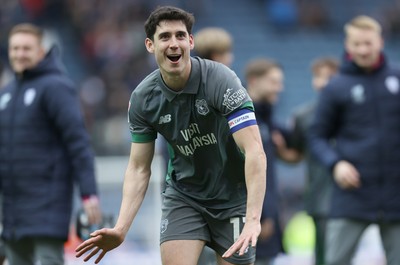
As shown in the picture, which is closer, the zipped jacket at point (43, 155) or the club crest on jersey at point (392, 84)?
the zipped jacket at point (43, 155)

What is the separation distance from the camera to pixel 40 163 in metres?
8.18

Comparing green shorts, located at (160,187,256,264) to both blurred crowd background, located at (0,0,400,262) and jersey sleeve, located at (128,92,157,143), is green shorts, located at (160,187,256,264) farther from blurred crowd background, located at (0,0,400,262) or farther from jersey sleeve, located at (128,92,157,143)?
blurred crowd background, located at (0,0,400,262)

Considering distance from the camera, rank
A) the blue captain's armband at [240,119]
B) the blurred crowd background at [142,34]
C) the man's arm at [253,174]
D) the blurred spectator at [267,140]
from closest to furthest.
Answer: the man's arm at [253,174]
the blue captain's armband at [240,119]
the blurred spectator at [267,140]
the blurred crowd background at [142,34]

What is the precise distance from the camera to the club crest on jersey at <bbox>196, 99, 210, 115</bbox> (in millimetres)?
6371

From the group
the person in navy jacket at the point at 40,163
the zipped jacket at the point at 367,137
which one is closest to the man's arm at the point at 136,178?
the person in navy jacket at the point at 40,163

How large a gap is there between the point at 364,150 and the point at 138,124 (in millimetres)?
2582

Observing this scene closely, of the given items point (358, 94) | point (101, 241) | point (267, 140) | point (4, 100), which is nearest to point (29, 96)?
point (4, 100)

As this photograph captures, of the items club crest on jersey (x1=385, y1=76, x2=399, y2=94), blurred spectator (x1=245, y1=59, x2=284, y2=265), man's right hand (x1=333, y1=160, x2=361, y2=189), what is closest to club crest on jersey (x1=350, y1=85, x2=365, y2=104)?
club crest on jersey (x1=385, y1=76, x2=399, y2=94)

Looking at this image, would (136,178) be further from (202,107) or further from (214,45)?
(214,45)

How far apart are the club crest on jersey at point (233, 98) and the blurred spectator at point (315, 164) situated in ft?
11.0

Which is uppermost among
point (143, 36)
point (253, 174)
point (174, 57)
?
point (174, 57)

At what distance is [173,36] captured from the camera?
6.25 m

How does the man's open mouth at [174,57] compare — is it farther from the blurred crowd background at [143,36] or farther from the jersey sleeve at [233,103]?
the blurred crowd background at [143,36]

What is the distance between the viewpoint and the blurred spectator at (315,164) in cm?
979
